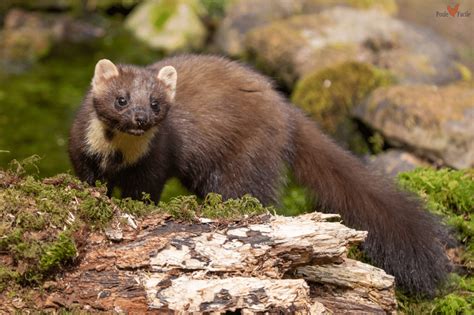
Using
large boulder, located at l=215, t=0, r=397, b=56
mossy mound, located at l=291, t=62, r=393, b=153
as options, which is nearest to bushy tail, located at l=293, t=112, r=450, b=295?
mossy mound, located at l=291, t=62, r=393, b=153

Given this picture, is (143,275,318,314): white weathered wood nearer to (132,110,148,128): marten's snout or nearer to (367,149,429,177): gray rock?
(132,110,148,128): marten's snout

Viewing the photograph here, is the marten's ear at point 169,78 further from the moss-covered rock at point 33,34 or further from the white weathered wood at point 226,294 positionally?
the moss-covered rock at point 33,34

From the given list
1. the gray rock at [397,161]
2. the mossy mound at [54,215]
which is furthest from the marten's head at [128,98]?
the gray rock at [397,161]

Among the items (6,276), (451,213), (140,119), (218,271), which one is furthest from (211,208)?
(451,213)

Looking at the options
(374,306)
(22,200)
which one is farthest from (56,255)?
(374,306)

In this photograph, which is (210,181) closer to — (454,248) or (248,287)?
(454,248)

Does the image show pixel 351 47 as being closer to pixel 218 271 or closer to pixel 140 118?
pixel 140 118
